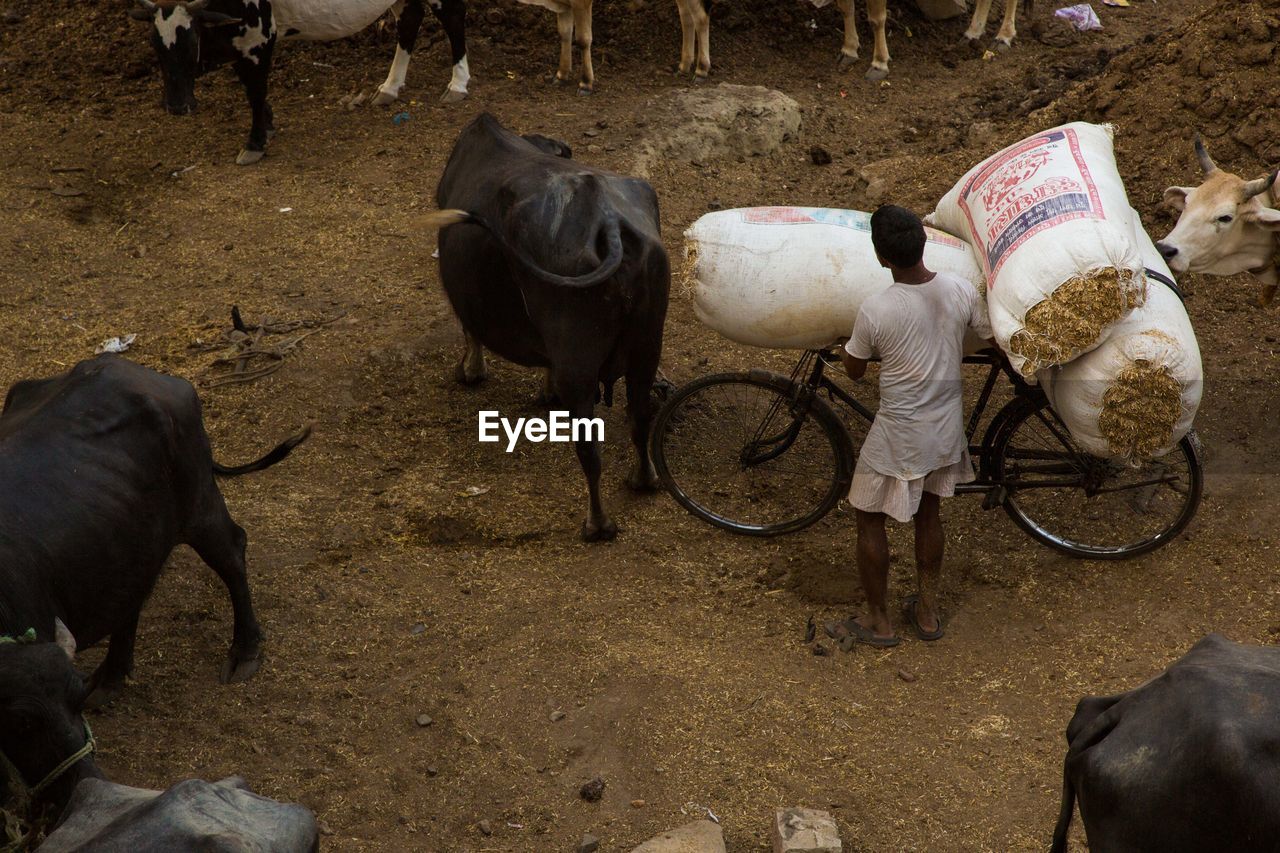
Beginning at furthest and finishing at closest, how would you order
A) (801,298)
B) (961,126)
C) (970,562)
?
(961,126) → (970,562) → (801,298)

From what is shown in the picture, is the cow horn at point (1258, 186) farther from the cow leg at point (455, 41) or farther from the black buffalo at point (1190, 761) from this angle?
the cow leg at point (455, 41)

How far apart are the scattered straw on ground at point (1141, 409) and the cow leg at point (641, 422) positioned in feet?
6.49

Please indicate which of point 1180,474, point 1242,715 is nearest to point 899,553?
Result: point 1180,474

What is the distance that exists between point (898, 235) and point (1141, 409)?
3.76ft

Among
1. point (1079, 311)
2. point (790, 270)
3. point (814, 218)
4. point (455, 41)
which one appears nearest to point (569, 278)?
point (790, 270)

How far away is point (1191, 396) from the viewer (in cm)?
450

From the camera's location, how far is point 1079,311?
4.39 meters

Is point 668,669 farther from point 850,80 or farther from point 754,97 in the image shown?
point 850,80

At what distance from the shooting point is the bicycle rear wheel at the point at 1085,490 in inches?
201

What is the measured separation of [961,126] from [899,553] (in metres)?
5.15

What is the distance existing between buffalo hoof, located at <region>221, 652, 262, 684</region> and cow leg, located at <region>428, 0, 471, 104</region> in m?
6.61

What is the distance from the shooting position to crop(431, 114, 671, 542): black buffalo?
5.12m

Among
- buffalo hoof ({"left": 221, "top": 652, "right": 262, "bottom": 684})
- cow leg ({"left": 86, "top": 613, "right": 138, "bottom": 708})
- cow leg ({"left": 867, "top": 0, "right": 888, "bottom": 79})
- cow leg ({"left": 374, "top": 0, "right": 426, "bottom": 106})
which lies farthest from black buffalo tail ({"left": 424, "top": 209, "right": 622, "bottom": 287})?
cow leg ({"left": 867, "top": 0, "right": 888, "bottom": 79})

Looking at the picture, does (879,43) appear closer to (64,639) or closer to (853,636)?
(853,636)
